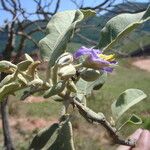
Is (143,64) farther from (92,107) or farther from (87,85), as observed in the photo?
(87,85)

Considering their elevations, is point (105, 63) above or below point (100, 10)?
above

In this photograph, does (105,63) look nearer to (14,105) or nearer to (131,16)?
(131,16)

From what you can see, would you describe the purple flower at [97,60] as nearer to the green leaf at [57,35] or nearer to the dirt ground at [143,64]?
the green leaf at [57,35]

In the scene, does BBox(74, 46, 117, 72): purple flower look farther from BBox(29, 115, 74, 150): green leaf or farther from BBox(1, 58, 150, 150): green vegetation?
BBox(1, 58, 150, 150): green vegetation

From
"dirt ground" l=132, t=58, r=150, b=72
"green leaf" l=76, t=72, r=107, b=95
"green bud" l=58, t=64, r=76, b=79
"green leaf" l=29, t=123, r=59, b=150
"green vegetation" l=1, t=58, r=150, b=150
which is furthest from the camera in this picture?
"dirt ground" l=132, t=58, r=150, b=72

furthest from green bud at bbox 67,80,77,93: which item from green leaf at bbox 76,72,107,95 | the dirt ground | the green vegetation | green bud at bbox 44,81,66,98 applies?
the dirt ground

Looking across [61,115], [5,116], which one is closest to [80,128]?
[5,116]
